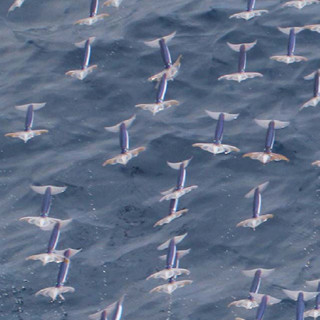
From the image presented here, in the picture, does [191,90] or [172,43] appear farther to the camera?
[172,43]

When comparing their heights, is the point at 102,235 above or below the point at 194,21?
below

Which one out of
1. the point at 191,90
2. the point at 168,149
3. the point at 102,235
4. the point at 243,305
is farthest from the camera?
the point at 191,90

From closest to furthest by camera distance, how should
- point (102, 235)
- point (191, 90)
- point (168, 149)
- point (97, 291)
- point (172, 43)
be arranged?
point (97, 291) < point (102, 235) < point (168, 149) < point (191, 90) < point (172, 43)

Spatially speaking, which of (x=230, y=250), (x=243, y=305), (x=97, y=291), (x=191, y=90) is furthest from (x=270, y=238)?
(x=191, y=90)

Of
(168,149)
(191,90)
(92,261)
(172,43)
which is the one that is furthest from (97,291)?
(172,43)

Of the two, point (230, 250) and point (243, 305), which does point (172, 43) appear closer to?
point (230, 250)

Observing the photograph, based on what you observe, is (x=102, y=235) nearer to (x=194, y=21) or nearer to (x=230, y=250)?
(x=230, y=250)
